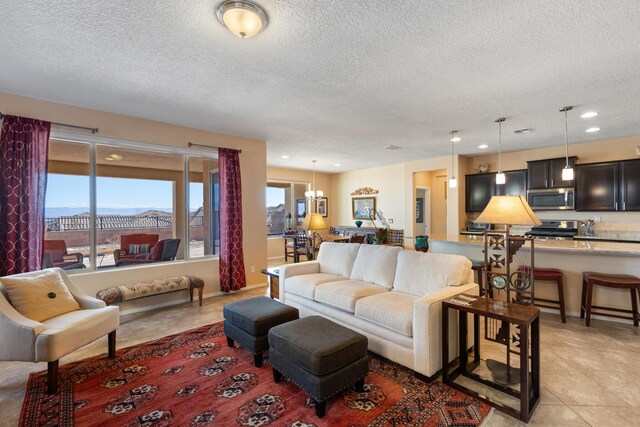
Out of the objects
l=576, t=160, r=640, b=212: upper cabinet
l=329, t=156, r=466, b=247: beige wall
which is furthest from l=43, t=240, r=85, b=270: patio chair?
l=576, t=160, r=640, b=212: upper cabinet

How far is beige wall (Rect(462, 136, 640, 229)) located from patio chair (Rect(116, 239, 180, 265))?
6.96 meters

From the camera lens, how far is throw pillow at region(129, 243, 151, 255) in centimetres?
427

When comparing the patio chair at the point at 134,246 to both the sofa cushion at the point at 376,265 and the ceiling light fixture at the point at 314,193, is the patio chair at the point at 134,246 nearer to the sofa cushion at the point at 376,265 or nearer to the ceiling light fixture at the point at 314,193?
the sofa cushion at the point at 376,265

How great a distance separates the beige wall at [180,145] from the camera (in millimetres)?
3477

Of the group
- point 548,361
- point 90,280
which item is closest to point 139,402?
point 90,280

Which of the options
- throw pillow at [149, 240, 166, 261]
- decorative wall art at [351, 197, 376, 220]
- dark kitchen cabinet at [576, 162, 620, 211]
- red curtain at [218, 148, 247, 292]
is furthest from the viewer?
decorative wall art at [351, 197, 376, 220]

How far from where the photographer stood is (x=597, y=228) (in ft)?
18.0

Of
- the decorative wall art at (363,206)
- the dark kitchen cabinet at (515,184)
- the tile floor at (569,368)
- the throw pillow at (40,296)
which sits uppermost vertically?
the dark kitchen cabinet at (515,184)

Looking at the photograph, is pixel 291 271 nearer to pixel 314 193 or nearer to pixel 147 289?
pixel 147 289

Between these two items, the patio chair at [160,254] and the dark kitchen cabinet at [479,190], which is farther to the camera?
the dark kitchen cabinet at [479,190]

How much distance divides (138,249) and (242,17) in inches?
147

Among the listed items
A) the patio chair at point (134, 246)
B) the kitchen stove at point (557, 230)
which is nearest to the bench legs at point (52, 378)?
the patio chair at point (134, 246)

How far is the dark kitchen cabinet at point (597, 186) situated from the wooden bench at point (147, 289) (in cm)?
686

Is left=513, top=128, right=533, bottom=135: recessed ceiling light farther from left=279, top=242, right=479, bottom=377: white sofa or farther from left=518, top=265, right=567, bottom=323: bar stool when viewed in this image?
left=279, top=242, right=479, bottom=377: white sofa
